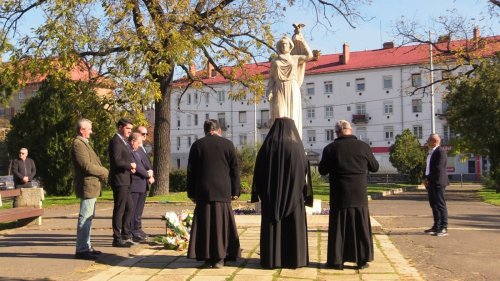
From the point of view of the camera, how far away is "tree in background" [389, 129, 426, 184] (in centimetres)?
4381

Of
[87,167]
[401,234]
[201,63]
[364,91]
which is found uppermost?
[364,91]

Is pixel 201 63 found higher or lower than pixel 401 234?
higher

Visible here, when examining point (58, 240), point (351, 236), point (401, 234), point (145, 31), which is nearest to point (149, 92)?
point (145, 31)

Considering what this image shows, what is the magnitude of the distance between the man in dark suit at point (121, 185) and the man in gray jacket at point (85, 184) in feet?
1.69

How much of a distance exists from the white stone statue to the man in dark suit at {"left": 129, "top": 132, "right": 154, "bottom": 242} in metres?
2.97

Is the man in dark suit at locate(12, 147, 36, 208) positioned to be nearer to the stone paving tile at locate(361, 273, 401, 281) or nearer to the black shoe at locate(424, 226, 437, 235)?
the black shoe at locate(424, 226, 437, 235)

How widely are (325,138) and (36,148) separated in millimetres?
47697

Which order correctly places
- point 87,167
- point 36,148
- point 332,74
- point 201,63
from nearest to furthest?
point 87,167
point 201,63
point 36,148
point 332,74

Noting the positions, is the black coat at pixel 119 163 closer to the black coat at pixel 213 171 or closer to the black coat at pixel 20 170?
the black coat at pixel 213 171

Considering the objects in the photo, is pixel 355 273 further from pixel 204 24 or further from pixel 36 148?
pixel 36 148

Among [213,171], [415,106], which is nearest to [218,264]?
[213,171]

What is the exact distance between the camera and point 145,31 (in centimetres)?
1867

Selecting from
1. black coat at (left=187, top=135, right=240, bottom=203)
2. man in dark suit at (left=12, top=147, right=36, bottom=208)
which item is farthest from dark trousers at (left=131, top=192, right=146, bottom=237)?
man in dark suit at (left=12, top=147, right=36, bottom=208)

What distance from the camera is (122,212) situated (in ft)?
28.3
